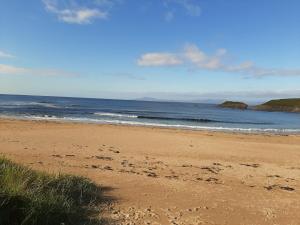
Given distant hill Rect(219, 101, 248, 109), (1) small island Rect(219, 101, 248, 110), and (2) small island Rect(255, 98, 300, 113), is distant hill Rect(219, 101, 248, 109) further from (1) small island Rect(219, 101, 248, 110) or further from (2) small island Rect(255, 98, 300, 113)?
(2) small island Rect(255, 98, 300, 113)

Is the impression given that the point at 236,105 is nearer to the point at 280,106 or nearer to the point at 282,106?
the point at 280,106

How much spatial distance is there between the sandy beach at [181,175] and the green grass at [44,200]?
0.41 metres

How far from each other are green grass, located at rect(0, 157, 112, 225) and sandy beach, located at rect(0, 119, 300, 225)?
0.41m

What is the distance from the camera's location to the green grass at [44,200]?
4.31m

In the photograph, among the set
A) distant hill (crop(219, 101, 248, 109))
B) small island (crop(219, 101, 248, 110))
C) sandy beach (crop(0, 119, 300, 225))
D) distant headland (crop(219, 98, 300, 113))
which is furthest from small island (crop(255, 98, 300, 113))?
sandy beach (crop(0, 119, 300, 225))

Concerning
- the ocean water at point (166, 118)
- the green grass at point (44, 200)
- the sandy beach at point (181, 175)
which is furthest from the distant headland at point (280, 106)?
the green grass at point (44, 200)

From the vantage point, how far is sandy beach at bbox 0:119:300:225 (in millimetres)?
6016

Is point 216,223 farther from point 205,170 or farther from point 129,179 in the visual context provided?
point 205,170

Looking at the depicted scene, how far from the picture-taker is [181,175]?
31.9ft

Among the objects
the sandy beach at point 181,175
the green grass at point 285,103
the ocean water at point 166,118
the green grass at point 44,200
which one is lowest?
the ocean water at point 166,118

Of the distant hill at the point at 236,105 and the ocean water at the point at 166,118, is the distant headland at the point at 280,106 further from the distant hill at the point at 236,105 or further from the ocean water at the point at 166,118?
the ocean water at the point at 166,118

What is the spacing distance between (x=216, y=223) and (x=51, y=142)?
11476 millimetres

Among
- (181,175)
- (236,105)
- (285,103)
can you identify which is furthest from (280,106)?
(181,175)

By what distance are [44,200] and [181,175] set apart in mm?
5474
